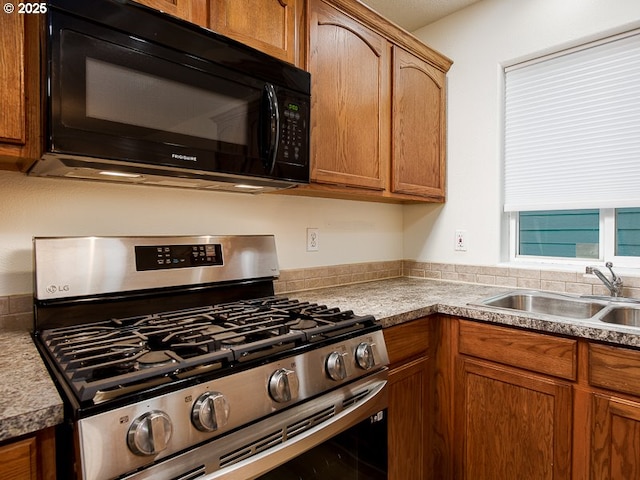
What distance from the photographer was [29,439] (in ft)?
2.19

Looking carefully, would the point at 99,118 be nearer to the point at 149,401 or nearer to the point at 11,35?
the point at 11,35

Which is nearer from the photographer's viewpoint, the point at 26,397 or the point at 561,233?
the point at 26,397

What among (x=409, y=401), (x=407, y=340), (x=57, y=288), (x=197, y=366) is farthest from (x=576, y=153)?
(x=57, y=288)

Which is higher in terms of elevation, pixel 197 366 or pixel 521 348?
pixel 197 366

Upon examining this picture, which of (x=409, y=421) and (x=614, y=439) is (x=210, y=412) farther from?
(x=614, y=439)

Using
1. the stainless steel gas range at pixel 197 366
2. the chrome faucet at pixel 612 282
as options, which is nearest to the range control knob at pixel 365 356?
the stainless steel gas range at pixel 197 366

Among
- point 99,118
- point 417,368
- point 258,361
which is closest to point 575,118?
point 417,368

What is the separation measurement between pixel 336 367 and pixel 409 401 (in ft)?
1.98

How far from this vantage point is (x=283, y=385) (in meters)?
0.94

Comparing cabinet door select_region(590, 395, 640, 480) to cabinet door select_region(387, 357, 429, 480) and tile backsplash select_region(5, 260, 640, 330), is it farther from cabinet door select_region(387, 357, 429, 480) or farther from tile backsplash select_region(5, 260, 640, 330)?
Answer: tile backsplash select_region(5, 260, 640, 330)

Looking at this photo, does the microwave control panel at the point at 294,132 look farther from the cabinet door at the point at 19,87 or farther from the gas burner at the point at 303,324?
the cabinet door at the point at 19,87

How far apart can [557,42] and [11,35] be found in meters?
2.18

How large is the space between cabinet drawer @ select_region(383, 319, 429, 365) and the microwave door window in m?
0.81

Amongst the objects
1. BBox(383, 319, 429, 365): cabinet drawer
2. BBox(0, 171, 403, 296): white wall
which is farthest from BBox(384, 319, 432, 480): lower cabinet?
BBox(0, 171, 403, 296): white wall
